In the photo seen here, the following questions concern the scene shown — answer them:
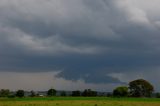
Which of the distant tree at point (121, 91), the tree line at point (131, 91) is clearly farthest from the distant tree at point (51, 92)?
the distant tree at point (121, 91)

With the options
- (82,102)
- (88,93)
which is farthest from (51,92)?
(82,102)

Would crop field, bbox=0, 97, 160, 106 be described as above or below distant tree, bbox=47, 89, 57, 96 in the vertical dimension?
below

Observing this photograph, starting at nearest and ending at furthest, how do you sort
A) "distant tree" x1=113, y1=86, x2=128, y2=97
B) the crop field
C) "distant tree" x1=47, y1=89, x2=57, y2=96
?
1. the crop field
2. "distant tree" x1=113, y1=86, x2=128, y2=97
3. "distant tree" x1=47, y1=89, x2=57, y2=96

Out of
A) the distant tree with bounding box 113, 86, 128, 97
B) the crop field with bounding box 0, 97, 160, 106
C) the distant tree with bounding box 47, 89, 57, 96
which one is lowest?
the crop field with bounding box 0, 97, 160, 106

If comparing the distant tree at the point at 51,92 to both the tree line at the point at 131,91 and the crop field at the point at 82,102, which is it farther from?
the crop field at the point at 82,102

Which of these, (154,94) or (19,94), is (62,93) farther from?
(154,94)

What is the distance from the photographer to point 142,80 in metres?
130

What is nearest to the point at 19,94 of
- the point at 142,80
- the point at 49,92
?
the point at 49,92

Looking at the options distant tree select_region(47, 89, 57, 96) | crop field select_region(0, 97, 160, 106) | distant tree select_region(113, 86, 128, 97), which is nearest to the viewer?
crop field select_region(0, 97, 160, 106)

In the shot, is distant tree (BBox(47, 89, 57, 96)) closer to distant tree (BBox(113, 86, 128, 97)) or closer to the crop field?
distant tree (BBox(113, 86, 128, 97))

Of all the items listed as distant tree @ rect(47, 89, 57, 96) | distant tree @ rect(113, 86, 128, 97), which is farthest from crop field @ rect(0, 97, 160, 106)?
distant tree @ rect(47, 89, 57, 96)

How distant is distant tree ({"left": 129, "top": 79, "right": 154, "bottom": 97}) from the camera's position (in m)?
128

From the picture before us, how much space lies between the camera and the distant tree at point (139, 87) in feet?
420

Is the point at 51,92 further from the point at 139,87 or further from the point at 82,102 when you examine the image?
the point at 82,102
